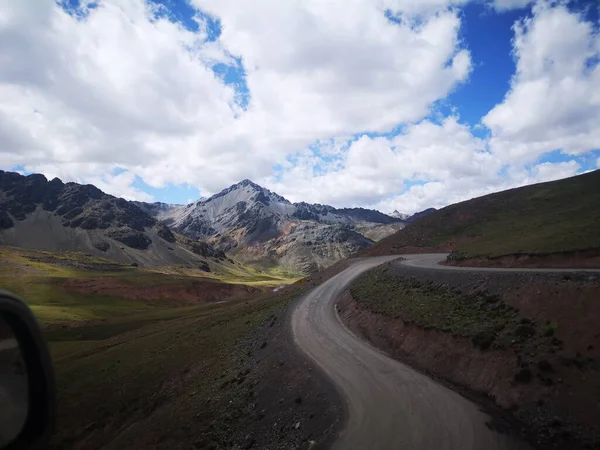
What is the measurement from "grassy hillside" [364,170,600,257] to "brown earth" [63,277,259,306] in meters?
69.4

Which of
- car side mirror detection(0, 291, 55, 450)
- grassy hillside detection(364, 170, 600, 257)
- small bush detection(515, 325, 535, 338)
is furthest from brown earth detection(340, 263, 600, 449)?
grassy hillside detection(364, 170, 600, 257)

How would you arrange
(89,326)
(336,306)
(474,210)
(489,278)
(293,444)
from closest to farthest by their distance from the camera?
1. (293,444)
2. (489,278)
3. (336,306)
4. (89,326)
5. (474,210)

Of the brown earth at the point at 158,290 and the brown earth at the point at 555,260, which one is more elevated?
the brown earth at the point at 555,260

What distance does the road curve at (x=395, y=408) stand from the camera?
14180mm

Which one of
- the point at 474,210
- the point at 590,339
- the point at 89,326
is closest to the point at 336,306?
the point at 590,339

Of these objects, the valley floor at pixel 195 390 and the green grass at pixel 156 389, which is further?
the green grass at pixel 156 389

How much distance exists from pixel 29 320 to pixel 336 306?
42.5m

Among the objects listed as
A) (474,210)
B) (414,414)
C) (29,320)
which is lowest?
(414,414)

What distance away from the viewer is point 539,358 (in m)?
17.4

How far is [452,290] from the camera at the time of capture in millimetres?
30812

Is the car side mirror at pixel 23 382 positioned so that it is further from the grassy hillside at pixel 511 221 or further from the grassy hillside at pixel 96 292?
the grassy hillside at pixel 96 292

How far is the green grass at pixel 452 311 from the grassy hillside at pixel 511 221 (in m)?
19.5

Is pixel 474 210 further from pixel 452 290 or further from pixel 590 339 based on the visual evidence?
pixel 590 339

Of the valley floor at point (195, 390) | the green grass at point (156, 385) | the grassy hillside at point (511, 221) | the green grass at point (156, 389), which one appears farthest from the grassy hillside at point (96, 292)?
the grassy hillside at point (511, 221)
